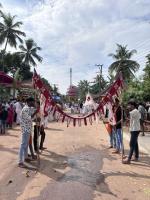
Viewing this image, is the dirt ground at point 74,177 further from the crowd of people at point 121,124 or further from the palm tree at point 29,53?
the palm tree at point 29,53

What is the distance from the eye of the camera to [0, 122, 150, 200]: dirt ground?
304 inches

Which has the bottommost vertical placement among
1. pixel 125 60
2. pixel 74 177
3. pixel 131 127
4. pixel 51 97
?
pixel 74 177

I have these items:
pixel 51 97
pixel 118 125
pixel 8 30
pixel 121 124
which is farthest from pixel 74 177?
pixel 8 30

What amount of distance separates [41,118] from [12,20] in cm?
4687

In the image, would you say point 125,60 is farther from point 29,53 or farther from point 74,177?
point 74,177

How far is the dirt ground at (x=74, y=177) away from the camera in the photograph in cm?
771

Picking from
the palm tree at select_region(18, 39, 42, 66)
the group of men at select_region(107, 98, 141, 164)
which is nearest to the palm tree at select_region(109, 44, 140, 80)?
the palm tree at select_region(18, 39, 42, 66)

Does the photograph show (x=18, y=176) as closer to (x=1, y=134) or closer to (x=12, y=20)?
(x=1, y=134)

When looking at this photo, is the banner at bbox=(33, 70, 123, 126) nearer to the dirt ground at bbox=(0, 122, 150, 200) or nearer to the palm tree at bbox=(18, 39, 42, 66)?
the dirt ground at bbox=(0, 122, 150, 200)

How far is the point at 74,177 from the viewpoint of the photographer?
9211 millimetres

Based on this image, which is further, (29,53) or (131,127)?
(29,53)

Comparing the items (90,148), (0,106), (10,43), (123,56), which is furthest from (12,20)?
(90,148)

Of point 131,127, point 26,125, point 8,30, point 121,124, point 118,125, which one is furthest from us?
point 8,30

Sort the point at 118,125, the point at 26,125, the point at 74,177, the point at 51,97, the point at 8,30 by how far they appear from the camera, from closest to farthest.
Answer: the point at 74,177 < the point at 26,125 < the point at 51,97 < the point at 118,125 < the point at 8,30
